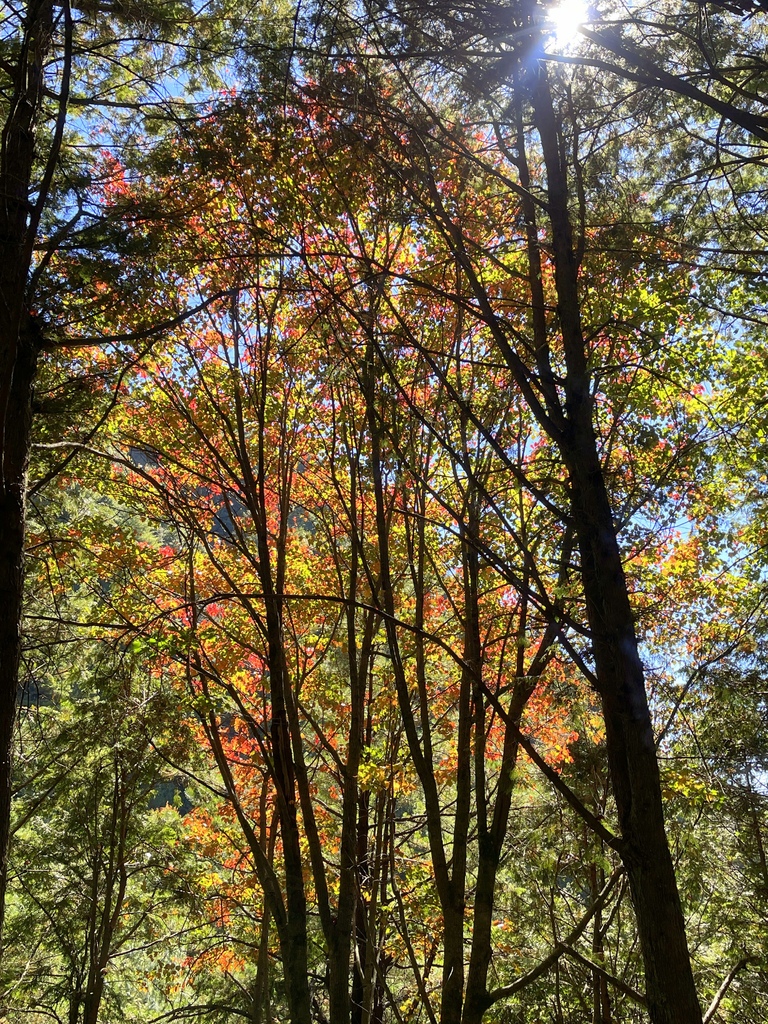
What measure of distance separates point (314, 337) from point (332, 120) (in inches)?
70.9

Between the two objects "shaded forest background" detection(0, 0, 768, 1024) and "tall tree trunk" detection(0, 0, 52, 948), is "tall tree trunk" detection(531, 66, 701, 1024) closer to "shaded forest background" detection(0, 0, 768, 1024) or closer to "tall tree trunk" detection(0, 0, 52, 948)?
"shaded forest background" detection(0, 0, 768, 1024)

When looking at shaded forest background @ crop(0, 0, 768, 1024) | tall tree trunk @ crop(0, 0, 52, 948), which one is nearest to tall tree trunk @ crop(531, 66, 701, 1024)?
shaded forest background @ crop(0, 0, 768, 1024)

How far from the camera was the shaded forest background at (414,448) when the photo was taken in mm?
3463

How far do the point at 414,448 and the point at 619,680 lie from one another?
2.78m

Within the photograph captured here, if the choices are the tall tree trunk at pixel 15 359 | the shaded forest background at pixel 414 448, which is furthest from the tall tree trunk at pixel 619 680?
the tall tree trunk at pixel 15 359

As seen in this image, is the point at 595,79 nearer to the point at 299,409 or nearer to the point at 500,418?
the point at 500,418

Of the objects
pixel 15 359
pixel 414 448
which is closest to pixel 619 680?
pixel 414 448

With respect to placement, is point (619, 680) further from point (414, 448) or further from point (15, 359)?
point (15, 359)

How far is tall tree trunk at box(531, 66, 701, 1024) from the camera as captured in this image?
247 cm

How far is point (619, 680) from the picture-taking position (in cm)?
282

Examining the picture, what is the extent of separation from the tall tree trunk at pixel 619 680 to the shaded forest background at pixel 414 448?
2 cm

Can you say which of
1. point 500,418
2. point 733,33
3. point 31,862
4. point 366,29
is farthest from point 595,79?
point 31,862

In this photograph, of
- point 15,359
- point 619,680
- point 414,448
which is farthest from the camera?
point 414,448

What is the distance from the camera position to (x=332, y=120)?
472 cm
